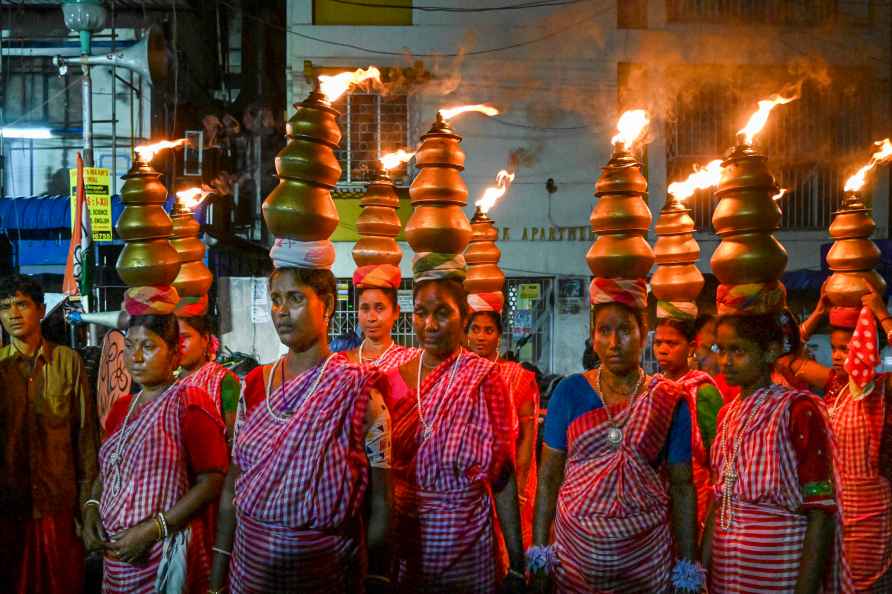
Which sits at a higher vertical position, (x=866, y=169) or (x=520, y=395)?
(x=866, y=169)

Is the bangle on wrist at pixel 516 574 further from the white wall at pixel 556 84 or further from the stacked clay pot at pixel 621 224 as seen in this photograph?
the white wall at pixel 556 84

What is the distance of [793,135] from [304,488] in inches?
601

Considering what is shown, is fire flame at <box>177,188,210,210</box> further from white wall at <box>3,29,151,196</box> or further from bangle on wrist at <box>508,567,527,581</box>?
white wall at <box>3,29,151,196</box>

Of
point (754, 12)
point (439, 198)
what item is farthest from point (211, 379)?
point (754, 12)

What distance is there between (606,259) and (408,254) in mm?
12467

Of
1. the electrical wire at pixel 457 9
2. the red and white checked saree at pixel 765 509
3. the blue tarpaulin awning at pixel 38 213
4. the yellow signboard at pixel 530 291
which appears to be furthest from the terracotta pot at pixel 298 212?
the electrical wire at pixel 457 9

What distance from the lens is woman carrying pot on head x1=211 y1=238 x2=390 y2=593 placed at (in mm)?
3084

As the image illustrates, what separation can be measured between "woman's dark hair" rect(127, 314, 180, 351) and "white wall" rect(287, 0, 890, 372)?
11.8 m

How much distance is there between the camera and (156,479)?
3439mm

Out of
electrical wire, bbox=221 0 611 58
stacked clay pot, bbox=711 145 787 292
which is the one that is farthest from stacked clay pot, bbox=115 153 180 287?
electrical wire, bbox=221 0 611 58

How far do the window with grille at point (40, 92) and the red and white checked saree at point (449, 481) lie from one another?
1296 cm

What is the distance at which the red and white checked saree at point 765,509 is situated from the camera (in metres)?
3.22

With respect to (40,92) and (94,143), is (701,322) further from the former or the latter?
(40,92)

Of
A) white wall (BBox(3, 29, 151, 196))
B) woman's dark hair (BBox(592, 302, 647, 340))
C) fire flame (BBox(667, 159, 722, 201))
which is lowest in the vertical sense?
woman's dark hair (BBox(592, 302, 647, 340))
